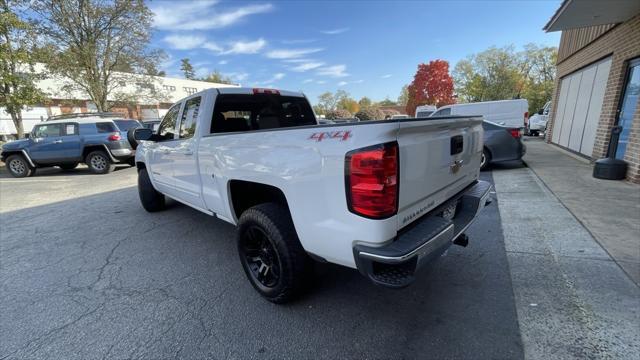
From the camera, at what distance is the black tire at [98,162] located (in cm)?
995

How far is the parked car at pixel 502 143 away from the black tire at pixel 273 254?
672cm

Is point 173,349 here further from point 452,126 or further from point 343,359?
point 452,126

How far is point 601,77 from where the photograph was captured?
25.8ft

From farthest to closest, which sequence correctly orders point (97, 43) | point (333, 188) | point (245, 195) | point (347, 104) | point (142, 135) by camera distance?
point (347, 104), point (97, 43), point (142, 135), point (245, 195), point (333, 188)

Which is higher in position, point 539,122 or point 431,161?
point 431,161

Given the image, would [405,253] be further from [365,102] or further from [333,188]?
[365,102]

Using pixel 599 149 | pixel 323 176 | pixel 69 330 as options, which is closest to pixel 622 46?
pixel 599 149

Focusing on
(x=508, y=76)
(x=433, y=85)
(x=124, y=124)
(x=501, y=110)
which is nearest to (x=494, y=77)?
(x=508, y=76)

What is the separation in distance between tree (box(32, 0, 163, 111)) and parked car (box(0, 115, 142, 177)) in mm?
8868

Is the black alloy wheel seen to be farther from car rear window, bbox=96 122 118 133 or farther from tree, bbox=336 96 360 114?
tree, bbox=336 96 360 114

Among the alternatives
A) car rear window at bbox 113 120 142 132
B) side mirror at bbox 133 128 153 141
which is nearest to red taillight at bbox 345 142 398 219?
side mirror at bbox 133 128 153 141

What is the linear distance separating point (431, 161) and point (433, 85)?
48.1 m

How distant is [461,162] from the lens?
250cm

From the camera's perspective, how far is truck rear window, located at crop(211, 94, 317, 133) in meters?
3.37
